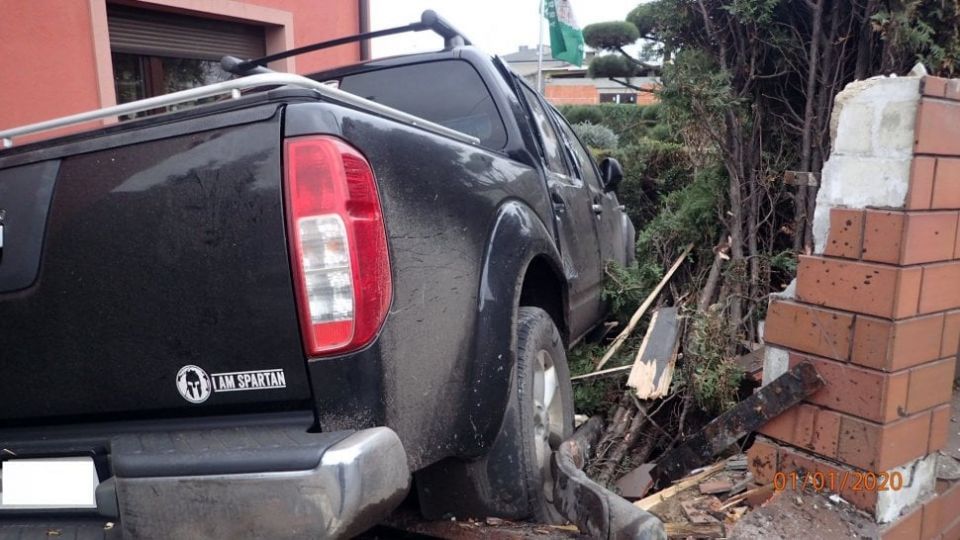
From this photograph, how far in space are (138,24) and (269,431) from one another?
5844 mm

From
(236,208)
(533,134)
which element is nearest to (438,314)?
(236,208)

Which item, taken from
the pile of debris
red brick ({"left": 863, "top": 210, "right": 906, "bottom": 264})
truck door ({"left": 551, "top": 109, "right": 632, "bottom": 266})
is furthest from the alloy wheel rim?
truck door ({"left": 551, "top": 109, "right": 632, "bottom": 266})

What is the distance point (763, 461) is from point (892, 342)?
649 mm

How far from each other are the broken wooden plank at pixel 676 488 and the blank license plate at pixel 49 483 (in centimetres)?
178

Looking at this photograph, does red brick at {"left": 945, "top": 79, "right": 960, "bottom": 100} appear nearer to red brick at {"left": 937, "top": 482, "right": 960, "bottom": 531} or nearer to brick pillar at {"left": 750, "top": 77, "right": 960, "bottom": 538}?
brick pillar at {"left": 750, "top": 77, "right": 960, "bottom": 538}

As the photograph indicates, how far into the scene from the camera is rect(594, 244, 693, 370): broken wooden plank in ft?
12.3

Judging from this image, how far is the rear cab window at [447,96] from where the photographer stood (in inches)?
125

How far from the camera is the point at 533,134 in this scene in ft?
10.7

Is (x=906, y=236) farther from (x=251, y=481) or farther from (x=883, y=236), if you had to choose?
(x=251, y=481)

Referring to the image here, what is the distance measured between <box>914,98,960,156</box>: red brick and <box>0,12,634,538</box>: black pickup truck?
4.46 feet

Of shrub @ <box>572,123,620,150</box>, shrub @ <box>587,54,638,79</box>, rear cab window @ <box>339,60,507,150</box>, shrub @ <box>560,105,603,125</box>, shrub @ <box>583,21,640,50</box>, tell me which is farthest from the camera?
shrub @ <box>560,105,603,125</box>

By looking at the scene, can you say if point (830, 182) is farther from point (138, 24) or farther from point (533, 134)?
point (138, 24)

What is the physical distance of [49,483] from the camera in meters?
1.77
